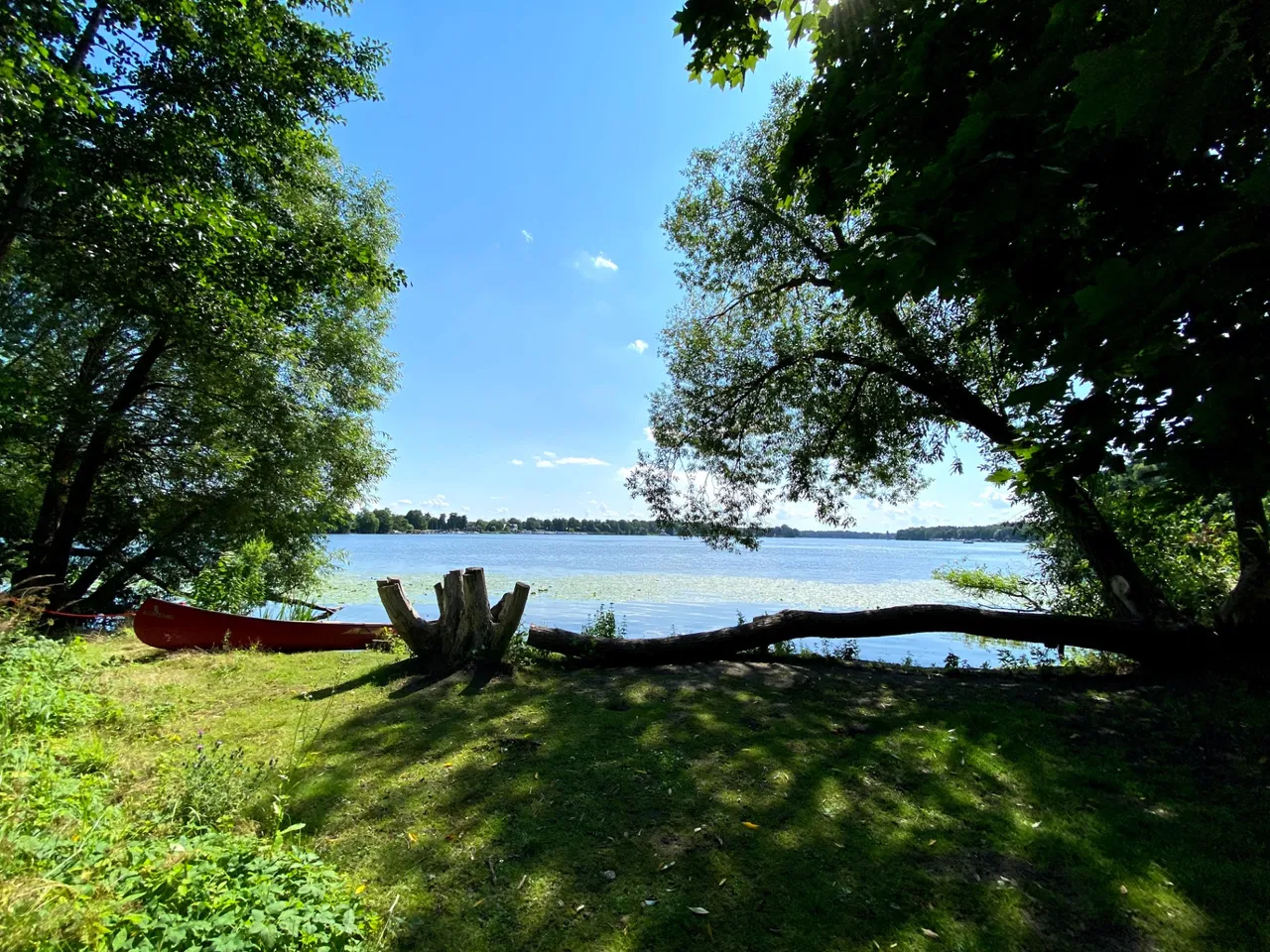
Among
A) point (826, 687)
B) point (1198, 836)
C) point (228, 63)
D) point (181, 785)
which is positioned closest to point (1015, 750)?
point (1198, 836)

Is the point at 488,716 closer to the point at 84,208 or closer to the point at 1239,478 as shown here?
the point at 1239,478

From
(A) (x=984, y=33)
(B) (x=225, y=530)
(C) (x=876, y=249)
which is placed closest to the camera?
(C) (x=876, y=249)

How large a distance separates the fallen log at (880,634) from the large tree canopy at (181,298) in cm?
599

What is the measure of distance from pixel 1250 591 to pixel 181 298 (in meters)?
12.5

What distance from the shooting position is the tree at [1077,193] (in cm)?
189

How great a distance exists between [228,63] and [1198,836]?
1188 cm

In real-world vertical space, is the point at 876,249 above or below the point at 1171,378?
above

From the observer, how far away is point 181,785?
3229mm

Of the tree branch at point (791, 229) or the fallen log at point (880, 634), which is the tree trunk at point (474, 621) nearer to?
the fallen log at point (880, 634)

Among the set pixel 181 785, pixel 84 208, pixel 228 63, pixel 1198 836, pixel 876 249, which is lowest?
pixel 1198 836

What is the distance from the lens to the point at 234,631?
762cm

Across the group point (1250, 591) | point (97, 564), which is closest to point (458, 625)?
point (1250, 591)

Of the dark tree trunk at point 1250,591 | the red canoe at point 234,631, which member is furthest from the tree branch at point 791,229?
the red canoe at point 234,631

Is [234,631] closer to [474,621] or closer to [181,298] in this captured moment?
[474,621]
